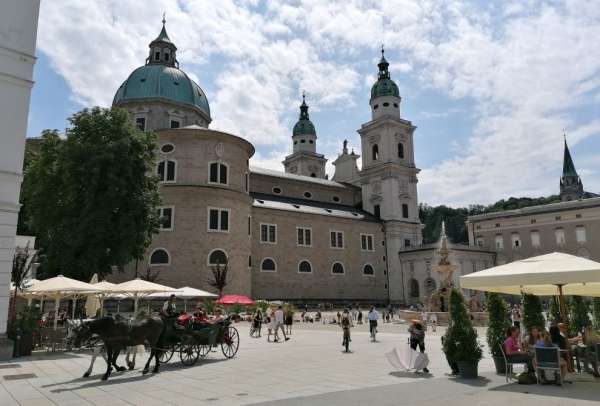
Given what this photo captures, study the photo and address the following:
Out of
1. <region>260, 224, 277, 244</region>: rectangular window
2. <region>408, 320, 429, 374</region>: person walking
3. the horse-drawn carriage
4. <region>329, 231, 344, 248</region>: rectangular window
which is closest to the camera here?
<region>408, 320, 429, 374</region>: person walking

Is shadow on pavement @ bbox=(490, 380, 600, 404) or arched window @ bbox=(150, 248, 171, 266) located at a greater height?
arched window @ bbox=(150, 248, 171, 266)

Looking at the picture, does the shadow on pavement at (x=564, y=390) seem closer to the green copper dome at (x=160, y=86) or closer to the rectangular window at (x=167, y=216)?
the rectangular window at (x=167, y=216)

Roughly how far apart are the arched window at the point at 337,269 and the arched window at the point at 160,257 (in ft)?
61.0

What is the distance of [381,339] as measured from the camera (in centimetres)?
1959

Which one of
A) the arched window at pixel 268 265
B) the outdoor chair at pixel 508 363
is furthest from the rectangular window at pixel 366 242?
the outdoor chair at pixel 508 363

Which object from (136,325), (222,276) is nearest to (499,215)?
(222,276)

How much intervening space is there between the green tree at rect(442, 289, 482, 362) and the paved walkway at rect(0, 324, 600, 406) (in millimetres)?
533

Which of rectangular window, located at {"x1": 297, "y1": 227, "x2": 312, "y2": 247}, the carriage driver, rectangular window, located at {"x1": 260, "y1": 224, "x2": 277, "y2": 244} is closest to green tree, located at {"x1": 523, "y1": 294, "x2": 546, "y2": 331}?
the carriage driver

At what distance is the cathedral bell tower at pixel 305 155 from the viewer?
67000 mm

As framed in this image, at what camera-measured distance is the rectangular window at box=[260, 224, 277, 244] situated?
42.6 m

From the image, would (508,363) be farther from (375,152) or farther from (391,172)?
(375,152)

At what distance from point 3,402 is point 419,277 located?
46064mm

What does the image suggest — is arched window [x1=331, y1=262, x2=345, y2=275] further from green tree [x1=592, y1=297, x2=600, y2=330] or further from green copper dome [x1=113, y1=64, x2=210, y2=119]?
green tree [x1=592, y1=297, x2=600, y2=330]

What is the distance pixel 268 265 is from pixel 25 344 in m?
28.5
